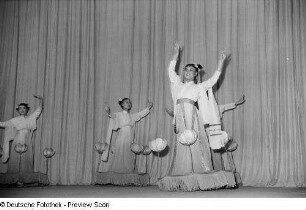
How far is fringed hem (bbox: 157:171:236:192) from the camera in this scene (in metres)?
4.81

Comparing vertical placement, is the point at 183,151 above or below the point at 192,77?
below

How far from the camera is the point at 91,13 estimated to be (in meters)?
7.39

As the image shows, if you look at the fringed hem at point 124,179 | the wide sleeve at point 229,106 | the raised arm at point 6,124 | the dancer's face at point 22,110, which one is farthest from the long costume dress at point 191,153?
the raised arm at point 6,124

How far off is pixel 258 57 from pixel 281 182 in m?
1.87

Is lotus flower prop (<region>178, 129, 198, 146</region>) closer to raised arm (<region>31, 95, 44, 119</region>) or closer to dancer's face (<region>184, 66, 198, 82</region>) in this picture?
dancer's face (<region>184, 66, 198, 82</region>)

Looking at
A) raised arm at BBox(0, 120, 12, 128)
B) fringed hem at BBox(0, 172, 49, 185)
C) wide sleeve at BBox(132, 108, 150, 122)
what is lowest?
fringed hem at BBox(0, 172, 49, 185)

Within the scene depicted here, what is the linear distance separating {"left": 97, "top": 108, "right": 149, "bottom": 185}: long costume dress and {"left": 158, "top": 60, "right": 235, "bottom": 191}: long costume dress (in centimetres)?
104

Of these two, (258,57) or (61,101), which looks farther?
(61,101)

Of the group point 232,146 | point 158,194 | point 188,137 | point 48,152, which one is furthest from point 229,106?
point 48,152

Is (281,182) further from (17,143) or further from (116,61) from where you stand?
(17,143)

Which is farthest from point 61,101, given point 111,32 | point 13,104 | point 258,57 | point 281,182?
point 281,182

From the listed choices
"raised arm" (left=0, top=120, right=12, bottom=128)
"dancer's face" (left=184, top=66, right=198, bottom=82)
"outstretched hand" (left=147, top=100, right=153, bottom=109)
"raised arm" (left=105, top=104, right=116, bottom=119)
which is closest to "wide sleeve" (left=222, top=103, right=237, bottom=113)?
"dancer's face" (left=184, top=66, right=198, bottom=82)

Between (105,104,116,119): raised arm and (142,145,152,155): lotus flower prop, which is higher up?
(105,104,116,119): raised arm

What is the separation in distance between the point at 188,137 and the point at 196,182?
20.3 inches
